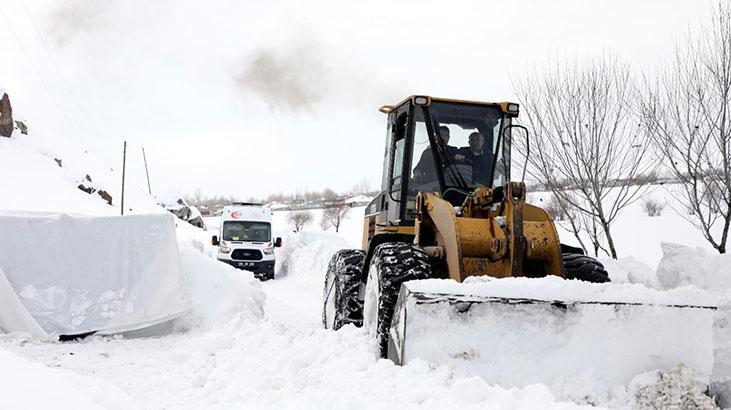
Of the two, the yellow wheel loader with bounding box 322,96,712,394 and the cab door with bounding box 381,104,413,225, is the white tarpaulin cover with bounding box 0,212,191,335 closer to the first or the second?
the yellow wheel loader with bounding box 322,96,712,394

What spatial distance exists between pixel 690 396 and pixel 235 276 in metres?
5.71

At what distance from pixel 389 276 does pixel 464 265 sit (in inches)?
24.7

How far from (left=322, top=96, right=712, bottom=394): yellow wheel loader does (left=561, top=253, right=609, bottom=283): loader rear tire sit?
1 centimetres

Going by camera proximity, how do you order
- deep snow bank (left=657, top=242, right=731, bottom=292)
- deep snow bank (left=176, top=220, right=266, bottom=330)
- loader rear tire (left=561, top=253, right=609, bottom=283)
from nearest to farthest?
loader rear tire (left=561, top=253, right=609, bottom=283)
deep snow bank (left=657, top=242, right=731, bottom=292)
deep snow bank (left=176, top=220, right=266, bottom=330)

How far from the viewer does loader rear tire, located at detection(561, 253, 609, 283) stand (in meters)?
5.00

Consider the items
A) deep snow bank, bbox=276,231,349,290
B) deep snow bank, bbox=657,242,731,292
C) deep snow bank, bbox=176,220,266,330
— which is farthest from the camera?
deep snow bank, bbox=276,231,349,290

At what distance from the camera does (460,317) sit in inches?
148

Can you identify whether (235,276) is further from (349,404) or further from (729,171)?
(729,171)

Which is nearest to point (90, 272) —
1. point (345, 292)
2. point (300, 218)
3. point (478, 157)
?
point (345, 292)

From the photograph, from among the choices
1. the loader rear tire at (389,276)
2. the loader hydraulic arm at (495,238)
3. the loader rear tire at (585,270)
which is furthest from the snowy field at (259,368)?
the loader hydraulic arm at (495,238)

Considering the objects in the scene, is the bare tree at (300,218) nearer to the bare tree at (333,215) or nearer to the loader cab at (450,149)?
the bare tree at (333,215)

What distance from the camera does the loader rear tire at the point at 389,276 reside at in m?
4.36

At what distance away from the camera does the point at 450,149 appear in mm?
5875

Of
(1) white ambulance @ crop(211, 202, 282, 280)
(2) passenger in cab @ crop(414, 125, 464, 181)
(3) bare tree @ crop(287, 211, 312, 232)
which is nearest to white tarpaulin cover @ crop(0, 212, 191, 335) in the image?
(2) passenger in cab @ crop(414, 125, 464, 181)
